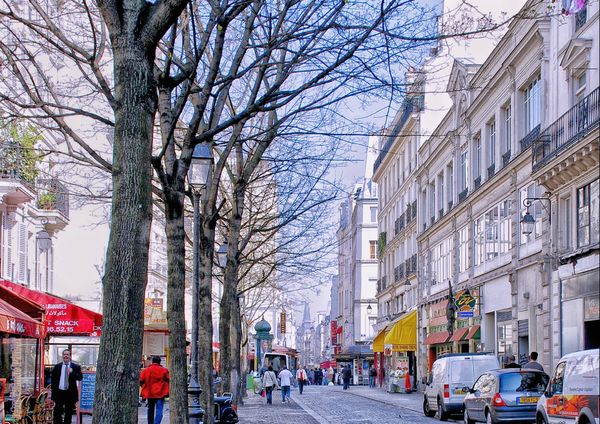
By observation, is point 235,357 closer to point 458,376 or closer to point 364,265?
point 458,376

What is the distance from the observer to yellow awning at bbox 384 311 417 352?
58.3m

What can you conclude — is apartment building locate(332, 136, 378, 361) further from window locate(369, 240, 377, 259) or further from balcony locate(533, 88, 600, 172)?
balcony locate(533, 88, 600, 172)

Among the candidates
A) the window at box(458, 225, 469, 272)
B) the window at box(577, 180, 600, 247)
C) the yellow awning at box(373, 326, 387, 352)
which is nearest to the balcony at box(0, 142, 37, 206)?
the window at box(577, 180, 600, 247)

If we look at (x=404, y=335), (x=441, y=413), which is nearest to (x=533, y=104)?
(x=441, y=413)

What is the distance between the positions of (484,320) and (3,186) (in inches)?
795

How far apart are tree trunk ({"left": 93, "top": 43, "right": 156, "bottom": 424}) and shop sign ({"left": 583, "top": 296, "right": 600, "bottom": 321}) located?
19.6 meters

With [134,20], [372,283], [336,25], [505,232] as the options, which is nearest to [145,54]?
[134,20]

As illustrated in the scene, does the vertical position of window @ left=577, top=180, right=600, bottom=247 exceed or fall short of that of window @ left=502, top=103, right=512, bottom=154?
it falls short

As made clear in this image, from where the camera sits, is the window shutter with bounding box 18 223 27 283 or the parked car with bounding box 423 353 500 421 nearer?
the parked car with bounding box 423 353 500 421

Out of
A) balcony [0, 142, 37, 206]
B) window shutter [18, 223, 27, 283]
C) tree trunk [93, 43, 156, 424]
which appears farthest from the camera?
window shutter [18, 223, 27, 283]

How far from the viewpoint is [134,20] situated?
31.5 feet

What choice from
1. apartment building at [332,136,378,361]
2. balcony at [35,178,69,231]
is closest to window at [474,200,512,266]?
balcony at [35,178,69,231]

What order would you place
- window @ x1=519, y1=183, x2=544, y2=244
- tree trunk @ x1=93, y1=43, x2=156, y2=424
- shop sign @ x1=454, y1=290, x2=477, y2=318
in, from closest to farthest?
tree trunk @ x1=93, y1=43, x2=156, y2=424 → window @ x1=519, y1=183, x2=544, y2=244 → shop sign @ x1=454, y1=290, x2=477, y2=318

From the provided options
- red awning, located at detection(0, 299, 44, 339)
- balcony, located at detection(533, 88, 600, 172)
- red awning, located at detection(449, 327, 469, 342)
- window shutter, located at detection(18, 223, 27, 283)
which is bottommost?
red awning, located at detection(449, 327, 469, 342)
